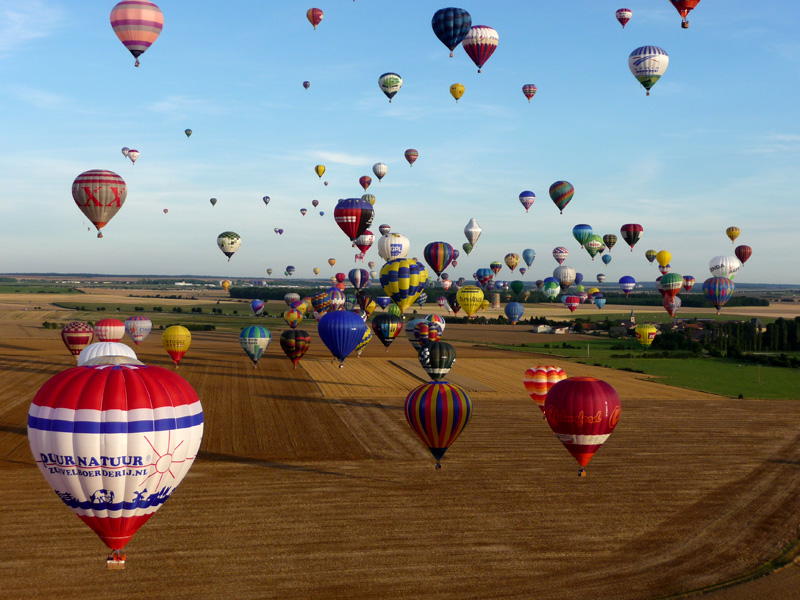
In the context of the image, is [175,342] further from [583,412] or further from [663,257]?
[663,257]

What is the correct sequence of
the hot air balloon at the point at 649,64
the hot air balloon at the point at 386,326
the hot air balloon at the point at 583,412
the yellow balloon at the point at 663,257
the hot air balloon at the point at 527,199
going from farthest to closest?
the yellow balloon at the point at 663,257 → the hot air balloon at the point at 527,199 → the hot air balloon at the point at 386,326 → the hot air balloon at the point at 649,64 → the hot air balloon at the point at 583,412

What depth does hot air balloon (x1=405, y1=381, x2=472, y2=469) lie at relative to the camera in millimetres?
30891

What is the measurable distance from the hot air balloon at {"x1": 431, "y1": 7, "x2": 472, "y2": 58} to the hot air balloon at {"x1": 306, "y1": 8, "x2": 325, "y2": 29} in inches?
685

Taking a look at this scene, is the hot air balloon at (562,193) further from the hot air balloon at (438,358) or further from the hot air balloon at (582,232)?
the hot air balloon at (438,358)

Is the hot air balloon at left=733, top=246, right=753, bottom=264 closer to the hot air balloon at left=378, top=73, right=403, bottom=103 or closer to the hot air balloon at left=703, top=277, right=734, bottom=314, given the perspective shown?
the hot air balloon at left=703, top=277, right=734, bottom=314

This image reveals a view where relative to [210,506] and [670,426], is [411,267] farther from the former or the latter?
[210,506]

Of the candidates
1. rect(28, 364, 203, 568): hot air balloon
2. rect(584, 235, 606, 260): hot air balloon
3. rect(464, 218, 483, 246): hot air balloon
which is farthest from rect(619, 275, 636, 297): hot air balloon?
rect(28, 364, 203, 568): hot air balloon

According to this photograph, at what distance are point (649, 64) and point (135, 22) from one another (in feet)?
131

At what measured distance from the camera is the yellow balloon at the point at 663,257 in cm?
10931

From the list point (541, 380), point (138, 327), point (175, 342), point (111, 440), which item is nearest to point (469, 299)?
point (175, 342)

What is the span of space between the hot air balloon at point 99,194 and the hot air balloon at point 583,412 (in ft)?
111

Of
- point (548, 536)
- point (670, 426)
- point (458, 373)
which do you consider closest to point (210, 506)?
point (548, 536)

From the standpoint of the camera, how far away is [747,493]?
31.5 m

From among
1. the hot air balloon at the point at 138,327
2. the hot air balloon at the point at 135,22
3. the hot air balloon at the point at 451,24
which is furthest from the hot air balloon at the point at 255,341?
the hot air balloon at the point at 451,24
